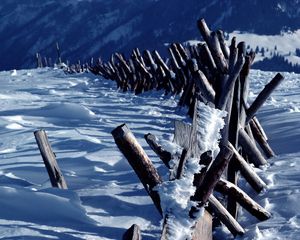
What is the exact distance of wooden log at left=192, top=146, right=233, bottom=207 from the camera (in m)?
2.57

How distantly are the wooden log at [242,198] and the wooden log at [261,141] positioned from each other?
167 cm

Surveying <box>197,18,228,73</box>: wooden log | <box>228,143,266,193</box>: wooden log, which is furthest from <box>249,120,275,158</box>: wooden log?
<box>228,143,266,193</box>: wooden log

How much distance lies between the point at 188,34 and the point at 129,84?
18345 cm

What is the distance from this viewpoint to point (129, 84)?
57.4 feet

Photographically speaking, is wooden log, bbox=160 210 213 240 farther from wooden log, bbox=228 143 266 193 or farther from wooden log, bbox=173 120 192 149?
wooden log, bbox=228 143 266 193

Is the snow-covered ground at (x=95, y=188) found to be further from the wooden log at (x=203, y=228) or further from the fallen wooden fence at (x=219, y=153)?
the wooden log at (x=203, y=228)

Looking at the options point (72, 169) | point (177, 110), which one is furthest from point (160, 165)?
point (177, 110)

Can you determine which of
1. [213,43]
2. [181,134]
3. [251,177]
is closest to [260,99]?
[213,43]

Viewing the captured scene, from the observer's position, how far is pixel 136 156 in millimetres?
2506

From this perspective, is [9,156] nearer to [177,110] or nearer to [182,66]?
[177,110]

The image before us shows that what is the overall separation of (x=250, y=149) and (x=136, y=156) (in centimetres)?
202

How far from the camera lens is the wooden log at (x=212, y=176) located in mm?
2574

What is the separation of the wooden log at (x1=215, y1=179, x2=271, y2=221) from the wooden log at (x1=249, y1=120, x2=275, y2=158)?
1669mm

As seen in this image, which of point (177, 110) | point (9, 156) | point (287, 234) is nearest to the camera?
point (287, 234)
